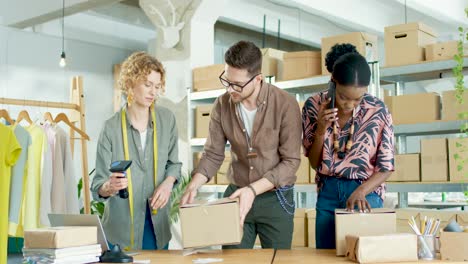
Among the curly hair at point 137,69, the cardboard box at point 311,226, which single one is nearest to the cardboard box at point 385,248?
the curly hair at point 137,69

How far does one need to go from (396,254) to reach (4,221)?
5.49 feet

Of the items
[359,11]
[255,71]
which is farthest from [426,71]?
[359,11]

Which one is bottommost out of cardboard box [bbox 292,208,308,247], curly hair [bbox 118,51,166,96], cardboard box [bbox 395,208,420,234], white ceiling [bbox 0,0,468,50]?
cardboard box [bbox 292,208,308,247]

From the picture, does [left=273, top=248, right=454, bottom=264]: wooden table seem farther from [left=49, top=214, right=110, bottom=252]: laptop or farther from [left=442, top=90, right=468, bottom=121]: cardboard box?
[left=442, top=90, right=468, bottom=121]: cardboard box

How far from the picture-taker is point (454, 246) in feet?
7.82

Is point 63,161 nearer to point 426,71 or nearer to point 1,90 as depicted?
point 426,71

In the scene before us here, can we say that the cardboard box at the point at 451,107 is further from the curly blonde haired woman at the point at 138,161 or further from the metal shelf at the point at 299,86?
the curly blonde haired woman at the point at 138,161

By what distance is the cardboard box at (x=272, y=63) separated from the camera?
571cm

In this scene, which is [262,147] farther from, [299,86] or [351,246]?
[299,86]

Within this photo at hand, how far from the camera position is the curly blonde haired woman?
9.89 feet

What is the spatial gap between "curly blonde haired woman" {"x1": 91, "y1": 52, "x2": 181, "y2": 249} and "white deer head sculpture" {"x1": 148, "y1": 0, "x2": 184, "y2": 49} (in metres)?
3.21

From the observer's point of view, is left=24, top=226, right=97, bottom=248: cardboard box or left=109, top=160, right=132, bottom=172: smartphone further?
left=109, top=160, right=132, bottom=172: smartphone

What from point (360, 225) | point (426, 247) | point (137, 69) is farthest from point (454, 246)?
point (137, 69)

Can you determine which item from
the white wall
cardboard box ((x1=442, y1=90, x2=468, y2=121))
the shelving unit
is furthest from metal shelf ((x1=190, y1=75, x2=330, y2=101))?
the white wall
